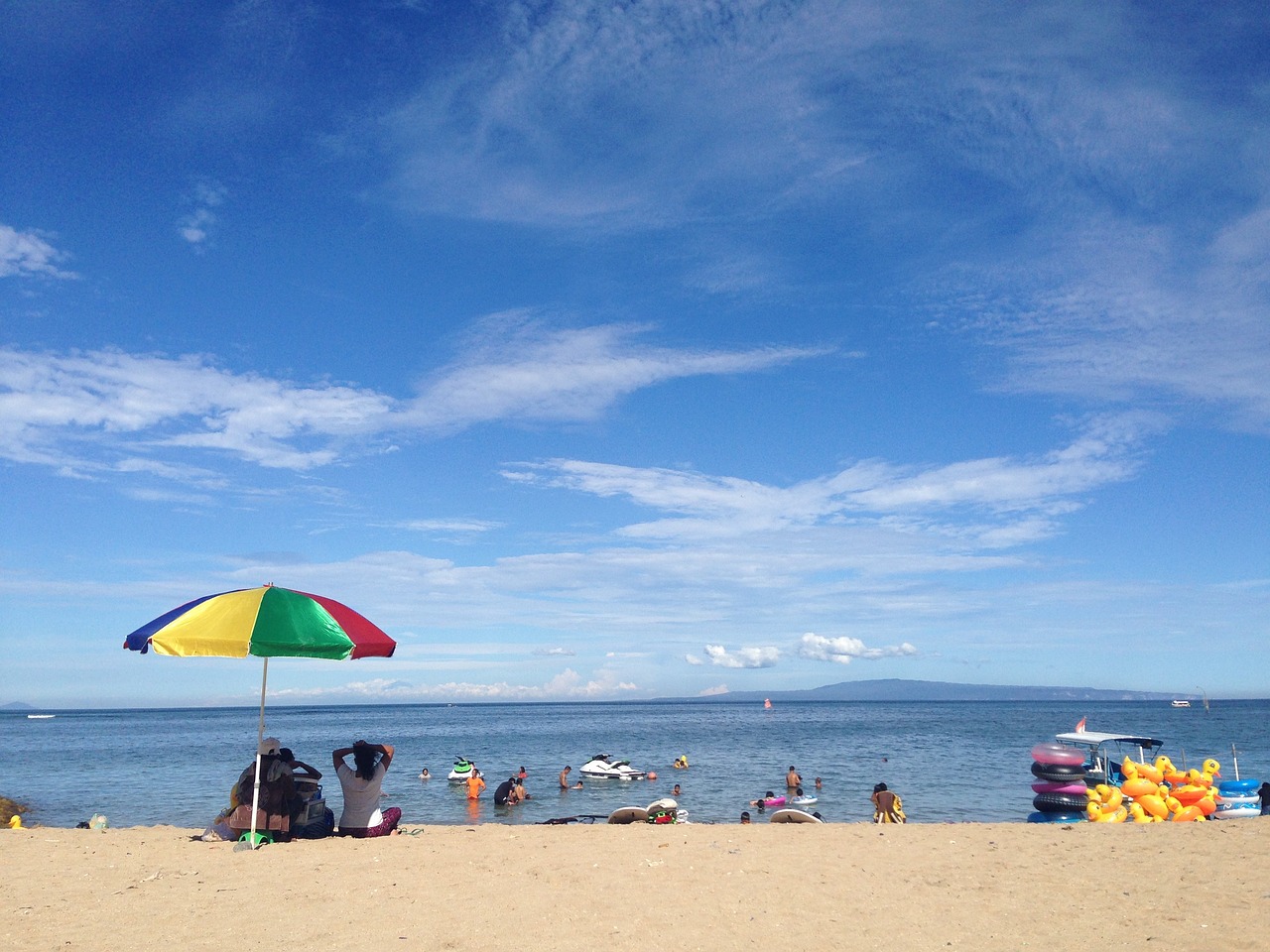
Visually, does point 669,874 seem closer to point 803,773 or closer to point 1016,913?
point 1016,913

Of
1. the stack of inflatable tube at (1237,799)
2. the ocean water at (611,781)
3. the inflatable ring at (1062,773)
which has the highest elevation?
the inflatable ring at (1062,773)

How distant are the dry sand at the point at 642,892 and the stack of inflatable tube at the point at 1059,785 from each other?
6749 millimetres

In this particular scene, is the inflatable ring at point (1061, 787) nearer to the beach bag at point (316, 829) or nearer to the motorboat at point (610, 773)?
the beach bag at point (316, 829)

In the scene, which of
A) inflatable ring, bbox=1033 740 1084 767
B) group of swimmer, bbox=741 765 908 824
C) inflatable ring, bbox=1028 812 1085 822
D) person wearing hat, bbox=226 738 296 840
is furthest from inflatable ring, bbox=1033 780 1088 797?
person wearing hat, bbox=226 738 296 840

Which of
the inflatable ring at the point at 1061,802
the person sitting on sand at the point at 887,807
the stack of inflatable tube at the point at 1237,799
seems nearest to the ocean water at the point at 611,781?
the inflatable ring at the point at 1061,802

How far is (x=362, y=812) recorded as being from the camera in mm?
10789

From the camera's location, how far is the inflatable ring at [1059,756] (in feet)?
63.4

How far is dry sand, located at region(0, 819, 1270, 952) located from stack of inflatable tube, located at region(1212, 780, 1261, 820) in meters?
7.18

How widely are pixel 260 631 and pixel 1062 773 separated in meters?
17.9

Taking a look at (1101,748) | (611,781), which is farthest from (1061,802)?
(611,781)

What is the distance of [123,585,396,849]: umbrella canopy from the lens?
885cm

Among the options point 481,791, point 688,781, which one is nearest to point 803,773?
point 688,781

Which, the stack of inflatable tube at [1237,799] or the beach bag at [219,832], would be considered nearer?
the beach bag at [219,832]

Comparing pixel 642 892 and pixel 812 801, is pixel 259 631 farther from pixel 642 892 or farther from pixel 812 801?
pixel 812 801
